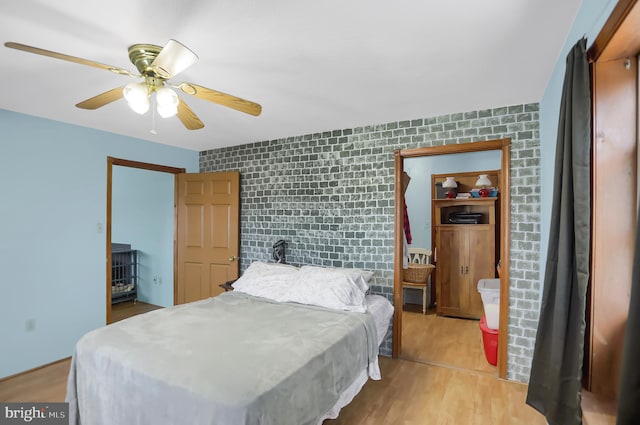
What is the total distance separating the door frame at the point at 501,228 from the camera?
111 inches

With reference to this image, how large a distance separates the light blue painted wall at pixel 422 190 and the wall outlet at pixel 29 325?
189 inches

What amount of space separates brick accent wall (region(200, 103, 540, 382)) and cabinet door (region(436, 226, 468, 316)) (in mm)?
1817

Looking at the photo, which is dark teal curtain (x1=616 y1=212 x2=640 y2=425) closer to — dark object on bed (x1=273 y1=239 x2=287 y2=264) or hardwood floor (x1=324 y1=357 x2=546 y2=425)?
hardwood floor (x1=324 y1=357 x2=546 y2=425)

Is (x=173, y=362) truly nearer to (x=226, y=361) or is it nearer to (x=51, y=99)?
(x=226, y=361)

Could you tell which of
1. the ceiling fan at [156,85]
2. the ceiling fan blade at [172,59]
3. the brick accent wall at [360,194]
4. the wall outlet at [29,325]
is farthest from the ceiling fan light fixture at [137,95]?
the wall outlet at [29,325]

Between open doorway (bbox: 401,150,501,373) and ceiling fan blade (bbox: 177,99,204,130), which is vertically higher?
ceiling fan blade (bbox: 177,99,204,130)

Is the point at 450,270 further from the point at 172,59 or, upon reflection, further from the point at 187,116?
the point at 172,59

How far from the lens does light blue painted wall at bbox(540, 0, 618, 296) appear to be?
130 cm

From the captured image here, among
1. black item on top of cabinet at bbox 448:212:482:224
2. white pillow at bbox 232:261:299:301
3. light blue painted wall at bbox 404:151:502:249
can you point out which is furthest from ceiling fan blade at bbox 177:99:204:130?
black item on top of cabinet at bbox 448:212:482:224

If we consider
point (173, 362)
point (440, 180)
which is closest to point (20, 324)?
point (173, 362)

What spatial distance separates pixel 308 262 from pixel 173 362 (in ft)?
7.24

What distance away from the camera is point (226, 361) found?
5.49 feet

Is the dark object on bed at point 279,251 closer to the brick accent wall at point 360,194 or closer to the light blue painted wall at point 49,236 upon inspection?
the brick accent wall at point 360,194

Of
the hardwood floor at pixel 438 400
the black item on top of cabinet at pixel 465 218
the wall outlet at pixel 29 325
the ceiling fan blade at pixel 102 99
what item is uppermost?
the ceiling fan blade at pixel 102 99
